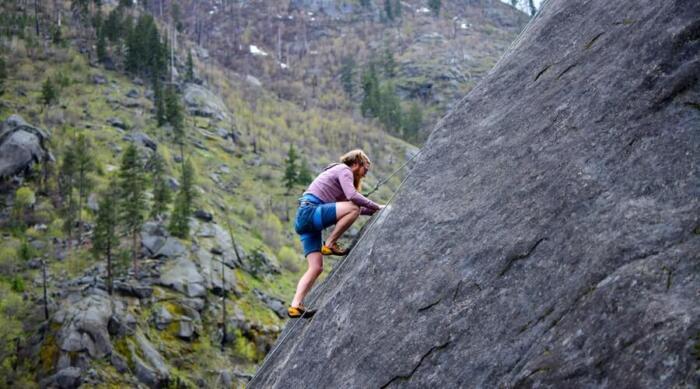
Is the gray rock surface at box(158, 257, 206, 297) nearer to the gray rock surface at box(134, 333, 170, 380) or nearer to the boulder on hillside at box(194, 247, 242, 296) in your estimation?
the boulder on hillside at box(194, 247, 242, 296)

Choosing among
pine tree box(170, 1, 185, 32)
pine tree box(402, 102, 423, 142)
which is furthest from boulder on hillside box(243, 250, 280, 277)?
pine tree box(170, 1, 185, 32)

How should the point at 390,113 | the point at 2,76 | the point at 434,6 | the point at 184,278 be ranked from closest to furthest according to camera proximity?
1. the point at 184,278
2. the point at 2,76
3. the point at 390,113
4. the point at 434,6

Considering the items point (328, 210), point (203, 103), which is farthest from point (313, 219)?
point (203, 103)

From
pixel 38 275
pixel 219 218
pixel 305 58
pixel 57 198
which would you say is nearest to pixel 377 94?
pixel 305 58

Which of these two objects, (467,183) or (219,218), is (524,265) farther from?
(219,218)

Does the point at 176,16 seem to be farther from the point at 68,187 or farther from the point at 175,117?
the point at 68,187

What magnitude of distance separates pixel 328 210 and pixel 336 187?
1.34ft

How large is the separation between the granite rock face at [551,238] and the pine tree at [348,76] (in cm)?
9999

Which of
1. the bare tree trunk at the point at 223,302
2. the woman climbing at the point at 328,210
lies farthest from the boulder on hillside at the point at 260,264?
the woman climbing at the point at 328,210

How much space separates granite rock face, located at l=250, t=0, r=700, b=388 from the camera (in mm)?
4215

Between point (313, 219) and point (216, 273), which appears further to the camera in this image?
point (216, 273)

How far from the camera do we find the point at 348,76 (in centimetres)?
10931

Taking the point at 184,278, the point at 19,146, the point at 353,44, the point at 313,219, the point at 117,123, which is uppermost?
the point at 353,44

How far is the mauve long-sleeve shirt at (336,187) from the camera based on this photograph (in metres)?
7.43
